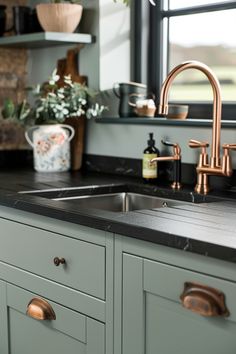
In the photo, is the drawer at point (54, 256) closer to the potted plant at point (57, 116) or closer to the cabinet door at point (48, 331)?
the cabinet door at point (48, 331)

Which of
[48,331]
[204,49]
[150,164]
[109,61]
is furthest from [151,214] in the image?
[109,61]

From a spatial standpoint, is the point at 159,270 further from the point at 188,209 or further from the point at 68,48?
the point at 68,48

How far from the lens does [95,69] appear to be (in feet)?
9.95

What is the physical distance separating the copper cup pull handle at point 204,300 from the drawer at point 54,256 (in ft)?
1.15

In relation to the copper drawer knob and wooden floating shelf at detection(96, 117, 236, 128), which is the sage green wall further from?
the copper drawer knob

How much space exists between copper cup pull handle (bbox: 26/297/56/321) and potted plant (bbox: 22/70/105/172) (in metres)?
0.93

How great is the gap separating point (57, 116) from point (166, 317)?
1.41 metres

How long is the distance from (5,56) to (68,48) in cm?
38

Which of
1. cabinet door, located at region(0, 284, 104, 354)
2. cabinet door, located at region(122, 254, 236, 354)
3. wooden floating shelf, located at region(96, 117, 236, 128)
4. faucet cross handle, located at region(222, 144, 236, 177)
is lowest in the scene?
cabinet door, located at region(0, 284, 104, 354)

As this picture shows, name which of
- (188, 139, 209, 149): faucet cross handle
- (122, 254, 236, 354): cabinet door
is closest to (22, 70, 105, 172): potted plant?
(188, 139, 209, 149): faucet cross handle

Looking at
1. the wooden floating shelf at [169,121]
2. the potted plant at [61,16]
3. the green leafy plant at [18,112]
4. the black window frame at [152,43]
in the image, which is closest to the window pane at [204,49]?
the black window frame at [152,43]

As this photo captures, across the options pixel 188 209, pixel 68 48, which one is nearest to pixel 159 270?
pixel 188 209

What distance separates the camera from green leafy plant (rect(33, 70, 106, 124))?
2.97m

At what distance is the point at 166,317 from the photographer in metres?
1.77
